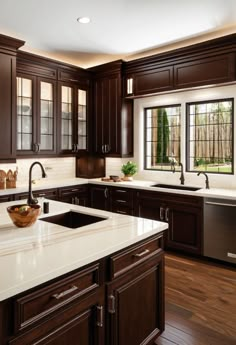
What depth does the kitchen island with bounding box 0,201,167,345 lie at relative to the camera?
47.6 inches

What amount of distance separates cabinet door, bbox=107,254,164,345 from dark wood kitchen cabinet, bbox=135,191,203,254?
6.28 feet

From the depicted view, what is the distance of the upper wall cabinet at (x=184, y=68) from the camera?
380cm

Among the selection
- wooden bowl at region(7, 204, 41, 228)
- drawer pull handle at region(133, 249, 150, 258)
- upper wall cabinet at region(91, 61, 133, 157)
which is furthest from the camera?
upper wall cabinet at region(91, 61, 133, 157)

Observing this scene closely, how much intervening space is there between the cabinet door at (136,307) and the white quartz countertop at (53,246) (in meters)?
0.23

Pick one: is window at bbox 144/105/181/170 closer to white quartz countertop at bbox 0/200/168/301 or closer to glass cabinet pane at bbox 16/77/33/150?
glass cabinet pane at bbox 16/77/33/150

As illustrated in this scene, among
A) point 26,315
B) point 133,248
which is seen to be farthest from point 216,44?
point 26,315

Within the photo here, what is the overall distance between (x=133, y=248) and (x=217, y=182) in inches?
114

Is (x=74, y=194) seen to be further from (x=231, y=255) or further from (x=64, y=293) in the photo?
(x=64, y=293)

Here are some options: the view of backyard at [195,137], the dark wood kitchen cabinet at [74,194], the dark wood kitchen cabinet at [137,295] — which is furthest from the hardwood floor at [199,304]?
the dark wood kitchen cabinet at [74,194]

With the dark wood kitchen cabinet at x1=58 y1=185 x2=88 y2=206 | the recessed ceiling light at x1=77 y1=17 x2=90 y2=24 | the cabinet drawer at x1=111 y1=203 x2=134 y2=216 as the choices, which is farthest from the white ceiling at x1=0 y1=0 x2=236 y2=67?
the cabinet drawer at x1=111 y1=203 x2=134 y2=216

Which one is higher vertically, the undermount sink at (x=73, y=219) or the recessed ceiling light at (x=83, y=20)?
the recessed ceiling light at (x=83, y=20)

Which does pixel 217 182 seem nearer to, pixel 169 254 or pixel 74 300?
pixel 169 254

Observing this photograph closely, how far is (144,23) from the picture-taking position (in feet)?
12.0

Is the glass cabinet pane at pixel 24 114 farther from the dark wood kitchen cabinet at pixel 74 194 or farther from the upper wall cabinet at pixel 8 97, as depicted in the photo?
the dark wood kitchen cabinet at pixel 74 194
